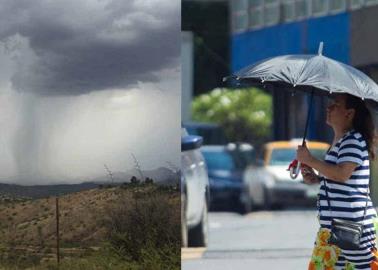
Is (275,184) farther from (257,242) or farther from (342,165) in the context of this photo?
(342,165)

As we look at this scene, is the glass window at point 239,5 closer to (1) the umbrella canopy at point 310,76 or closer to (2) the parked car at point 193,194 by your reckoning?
(2) the parked car at point 193,194

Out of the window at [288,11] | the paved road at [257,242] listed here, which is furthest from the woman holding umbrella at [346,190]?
the window at [288,11]

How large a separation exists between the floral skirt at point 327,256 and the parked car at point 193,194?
367 cm

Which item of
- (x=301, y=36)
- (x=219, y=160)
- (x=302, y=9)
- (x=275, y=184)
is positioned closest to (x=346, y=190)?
(x=301, y=36)

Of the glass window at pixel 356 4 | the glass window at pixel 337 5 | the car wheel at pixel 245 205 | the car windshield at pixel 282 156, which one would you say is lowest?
the car wheel at pixel 245 205

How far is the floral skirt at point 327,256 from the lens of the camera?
5855 millimetres

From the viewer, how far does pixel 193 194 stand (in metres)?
10.5

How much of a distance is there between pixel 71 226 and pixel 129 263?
0.41 meters

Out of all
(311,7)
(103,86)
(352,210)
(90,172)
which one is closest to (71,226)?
(90,172)

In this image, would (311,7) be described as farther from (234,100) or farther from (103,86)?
(103,86)

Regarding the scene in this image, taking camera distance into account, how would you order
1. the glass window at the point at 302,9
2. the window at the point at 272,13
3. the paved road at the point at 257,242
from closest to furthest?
1. the paved road at the point at 257,242
2. the glass window at the point at 302,9
3. the window at the point at 272,13

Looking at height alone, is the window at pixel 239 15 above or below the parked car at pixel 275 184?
above

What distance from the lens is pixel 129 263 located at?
6.92 meters

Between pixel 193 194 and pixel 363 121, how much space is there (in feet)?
15.2
